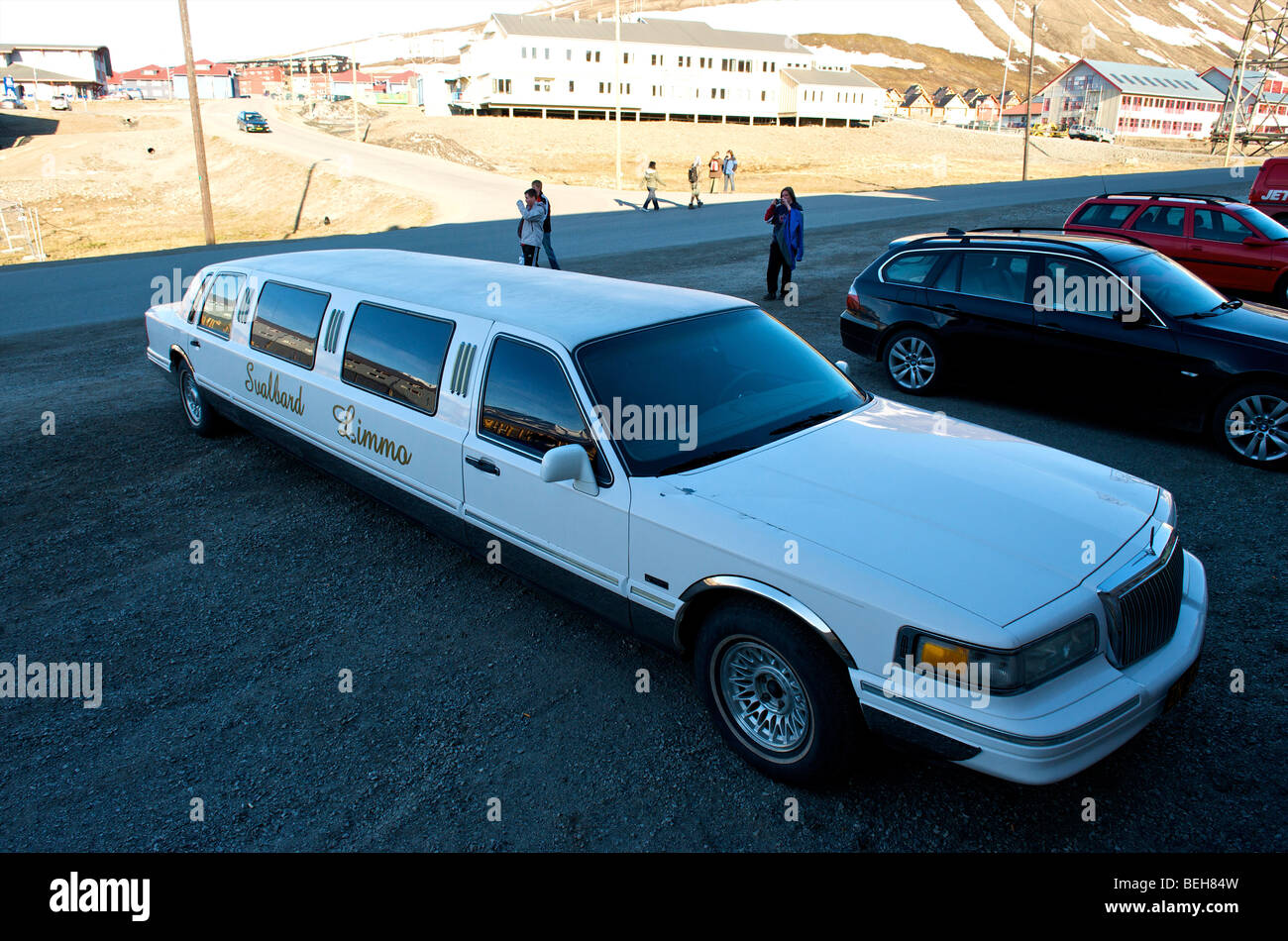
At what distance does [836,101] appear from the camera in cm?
7969

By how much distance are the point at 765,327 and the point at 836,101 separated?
277 feet

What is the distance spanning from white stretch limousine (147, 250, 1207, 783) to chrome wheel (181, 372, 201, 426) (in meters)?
2.43

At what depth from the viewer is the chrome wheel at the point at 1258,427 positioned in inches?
248

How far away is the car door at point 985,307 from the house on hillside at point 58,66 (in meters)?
129

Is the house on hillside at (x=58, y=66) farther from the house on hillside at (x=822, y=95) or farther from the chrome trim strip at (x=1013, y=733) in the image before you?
the chrome trim strip at (x=1013, y=733)

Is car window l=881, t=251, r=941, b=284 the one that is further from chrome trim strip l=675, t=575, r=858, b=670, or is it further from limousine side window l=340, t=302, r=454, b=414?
chrome trim strip l=675, t=575, r=858, b=670

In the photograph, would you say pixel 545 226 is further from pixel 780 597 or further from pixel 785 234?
pixel 780 597

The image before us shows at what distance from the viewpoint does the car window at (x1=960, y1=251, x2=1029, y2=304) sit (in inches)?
303

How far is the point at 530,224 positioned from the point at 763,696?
12616 mm

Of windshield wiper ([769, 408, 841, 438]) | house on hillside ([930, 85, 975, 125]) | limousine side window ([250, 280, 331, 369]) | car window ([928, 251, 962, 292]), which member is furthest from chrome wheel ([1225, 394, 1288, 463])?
house on hillside ([930, 85, 975, 125])

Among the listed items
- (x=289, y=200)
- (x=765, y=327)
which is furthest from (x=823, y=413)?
(x=289, y=200)

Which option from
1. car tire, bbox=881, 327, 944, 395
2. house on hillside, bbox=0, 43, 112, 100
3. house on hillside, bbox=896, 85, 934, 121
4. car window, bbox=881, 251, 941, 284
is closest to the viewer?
car tire, bbox=881, 327, 944, 395

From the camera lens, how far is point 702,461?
3.74 metres
